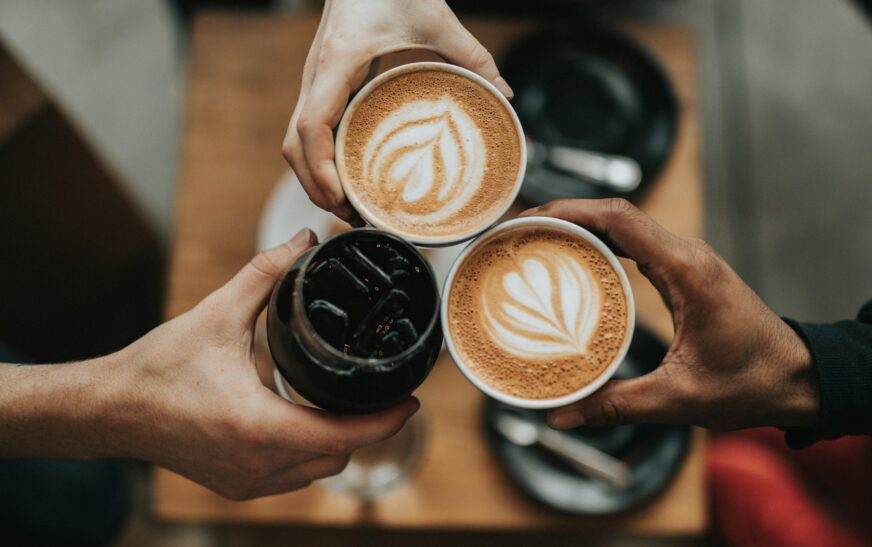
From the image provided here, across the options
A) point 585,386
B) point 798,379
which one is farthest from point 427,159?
point 798,379

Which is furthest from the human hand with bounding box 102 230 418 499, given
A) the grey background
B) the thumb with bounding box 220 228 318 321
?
the grey background

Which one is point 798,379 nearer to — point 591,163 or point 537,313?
point 537,313

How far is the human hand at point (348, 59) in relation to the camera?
0.71 m

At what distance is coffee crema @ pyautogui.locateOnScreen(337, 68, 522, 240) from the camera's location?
0.72 m

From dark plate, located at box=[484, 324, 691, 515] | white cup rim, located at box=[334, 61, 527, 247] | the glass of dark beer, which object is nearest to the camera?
the glass of dark beer

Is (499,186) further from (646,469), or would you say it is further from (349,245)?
(646,469)

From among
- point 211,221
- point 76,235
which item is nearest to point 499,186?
point 211,221

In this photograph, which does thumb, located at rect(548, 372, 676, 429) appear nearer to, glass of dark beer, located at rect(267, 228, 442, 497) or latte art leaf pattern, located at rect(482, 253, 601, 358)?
latte art leaf pattern, located at rect(482, 253, 601, 358)

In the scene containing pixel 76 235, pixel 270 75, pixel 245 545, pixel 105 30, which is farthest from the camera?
pixel 105 30

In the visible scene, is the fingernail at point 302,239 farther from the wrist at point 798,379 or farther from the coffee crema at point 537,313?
the wrist at point 798,379

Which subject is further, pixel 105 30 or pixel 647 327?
pixel 105 30

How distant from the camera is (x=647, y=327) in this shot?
108cm

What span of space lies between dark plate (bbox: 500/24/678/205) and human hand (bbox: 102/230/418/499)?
0.58m

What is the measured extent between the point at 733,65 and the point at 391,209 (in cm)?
155
